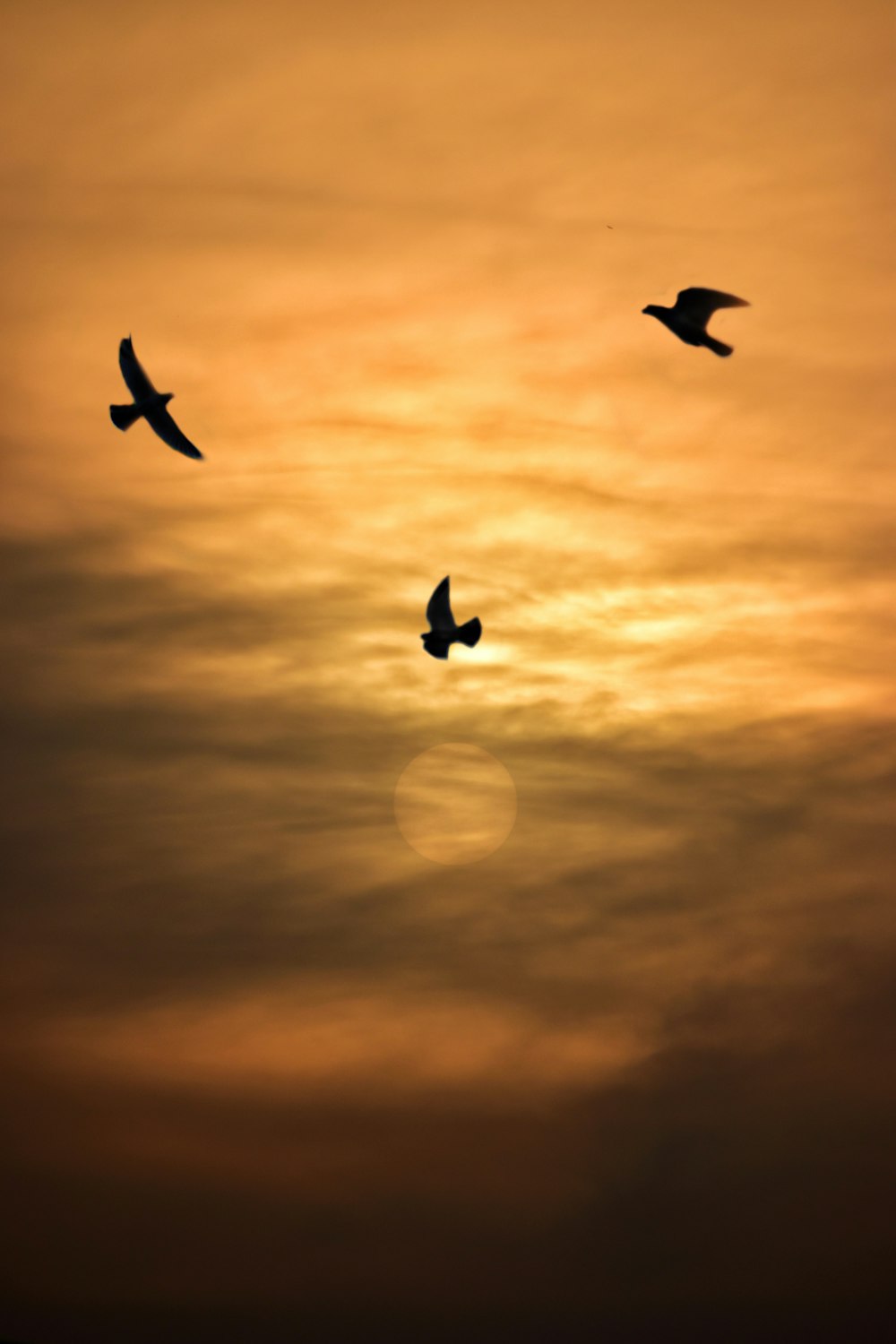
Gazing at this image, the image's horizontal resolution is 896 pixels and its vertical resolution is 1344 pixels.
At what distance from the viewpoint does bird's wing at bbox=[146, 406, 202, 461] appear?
129ft

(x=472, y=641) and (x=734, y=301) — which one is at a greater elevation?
(x=734, y=301)

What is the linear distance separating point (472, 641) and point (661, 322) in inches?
418

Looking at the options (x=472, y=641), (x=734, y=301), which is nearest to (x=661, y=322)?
(x=734, y=301)

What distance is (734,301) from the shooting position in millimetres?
35750

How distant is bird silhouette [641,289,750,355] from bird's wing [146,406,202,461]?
11628 millimetres

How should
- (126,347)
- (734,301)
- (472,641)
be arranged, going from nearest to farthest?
1. (734,301)
2. (126,347)
3. (472,641)

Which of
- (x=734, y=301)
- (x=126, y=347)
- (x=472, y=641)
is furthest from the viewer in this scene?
(x=472, y=641)

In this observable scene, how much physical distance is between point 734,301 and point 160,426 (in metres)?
13.9

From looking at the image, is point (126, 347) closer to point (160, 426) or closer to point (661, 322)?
point (160, 426)

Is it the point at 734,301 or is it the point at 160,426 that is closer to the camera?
the point at 734,301

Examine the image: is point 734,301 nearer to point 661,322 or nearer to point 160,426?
point 661,322

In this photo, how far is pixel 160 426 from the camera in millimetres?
39375

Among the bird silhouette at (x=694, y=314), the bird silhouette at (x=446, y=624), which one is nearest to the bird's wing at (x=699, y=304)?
the bird silhouette at (x=694, y=314)

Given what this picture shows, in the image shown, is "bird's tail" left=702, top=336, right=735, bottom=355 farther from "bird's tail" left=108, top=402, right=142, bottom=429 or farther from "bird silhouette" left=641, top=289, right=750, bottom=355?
A: "bird's tail" left=108, top=402, right=142, bottom=429
